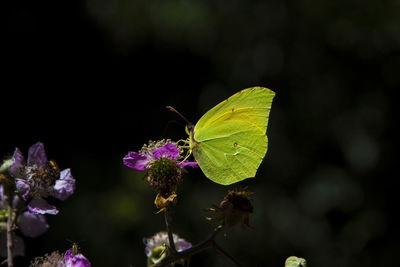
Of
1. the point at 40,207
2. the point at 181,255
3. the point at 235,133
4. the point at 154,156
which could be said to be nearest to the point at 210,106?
the point at 235,133

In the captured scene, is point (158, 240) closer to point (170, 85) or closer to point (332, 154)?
point (332, 154)

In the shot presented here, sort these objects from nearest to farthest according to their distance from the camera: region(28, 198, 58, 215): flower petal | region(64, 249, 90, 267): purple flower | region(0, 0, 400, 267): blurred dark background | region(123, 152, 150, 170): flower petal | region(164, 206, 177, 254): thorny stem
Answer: region(64, 249, 90, 267): purple flower
region(164, 206, 177, 254): thorny stem
region(28, 198, 58, 215): flower petal
region(123, 152, 150, 170): flower petal
region(0, 0, 400, 267): blurred dark background

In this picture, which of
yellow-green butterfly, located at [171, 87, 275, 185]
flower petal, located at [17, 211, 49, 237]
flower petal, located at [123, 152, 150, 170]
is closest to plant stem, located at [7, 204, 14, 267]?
flower petal, located at [17, 211, 49, 237]

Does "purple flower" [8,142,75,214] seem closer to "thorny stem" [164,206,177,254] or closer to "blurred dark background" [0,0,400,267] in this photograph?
"thorny stem" [164,206,177,254]

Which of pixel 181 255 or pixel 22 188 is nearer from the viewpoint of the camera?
pixel 181 255

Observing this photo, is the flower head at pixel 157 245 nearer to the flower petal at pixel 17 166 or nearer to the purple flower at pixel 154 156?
the purple flower at pixel 154 156

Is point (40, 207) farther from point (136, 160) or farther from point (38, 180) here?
point (136, 160)

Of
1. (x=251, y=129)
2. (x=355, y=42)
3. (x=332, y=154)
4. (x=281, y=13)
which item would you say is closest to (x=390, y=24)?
(x=355, y=42)
